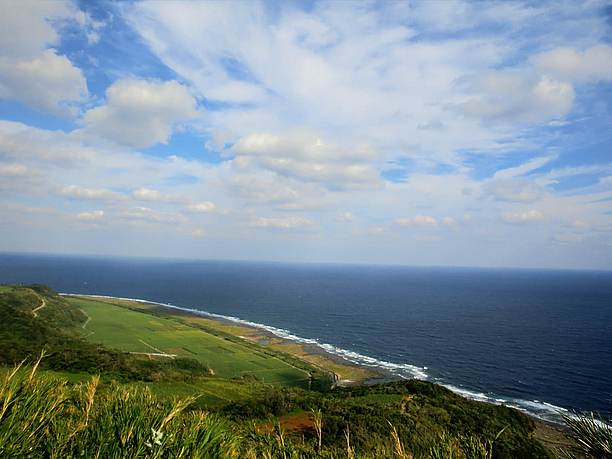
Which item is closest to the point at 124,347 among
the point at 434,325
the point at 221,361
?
the point at 221,361

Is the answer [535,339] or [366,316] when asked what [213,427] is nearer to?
[535,339]

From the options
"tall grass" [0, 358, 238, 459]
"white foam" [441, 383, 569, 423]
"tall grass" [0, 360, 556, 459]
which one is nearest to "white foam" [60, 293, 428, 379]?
"white foam" [441, 383, 569, 423]

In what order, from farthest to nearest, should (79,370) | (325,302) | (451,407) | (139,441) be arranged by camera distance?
(325,302) → (79,370) → (451,407) → (139,441)

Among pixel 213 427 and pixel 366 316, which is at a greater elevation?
pixel 213 427

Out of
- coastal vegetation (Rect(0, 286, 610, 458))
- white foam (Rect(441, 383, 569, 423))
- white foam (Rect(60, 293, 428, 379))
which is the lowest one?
white foam (Rect(441, 383, 569, 423))

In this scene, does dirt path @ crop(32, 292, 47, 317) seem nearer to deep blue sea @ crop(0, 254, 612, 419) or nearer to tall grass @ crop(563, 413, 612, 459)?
deep blue sea @ crop(0, 254, 612, 419)

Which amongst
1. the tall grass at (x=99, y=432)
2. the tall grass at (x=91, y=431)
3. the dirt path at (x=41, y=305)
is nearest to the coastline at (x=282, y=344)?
the dirt path at (x=41, y=305)

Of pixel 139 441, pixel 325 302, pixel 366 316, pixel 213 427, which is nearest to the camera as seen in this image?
pixel 139 441
